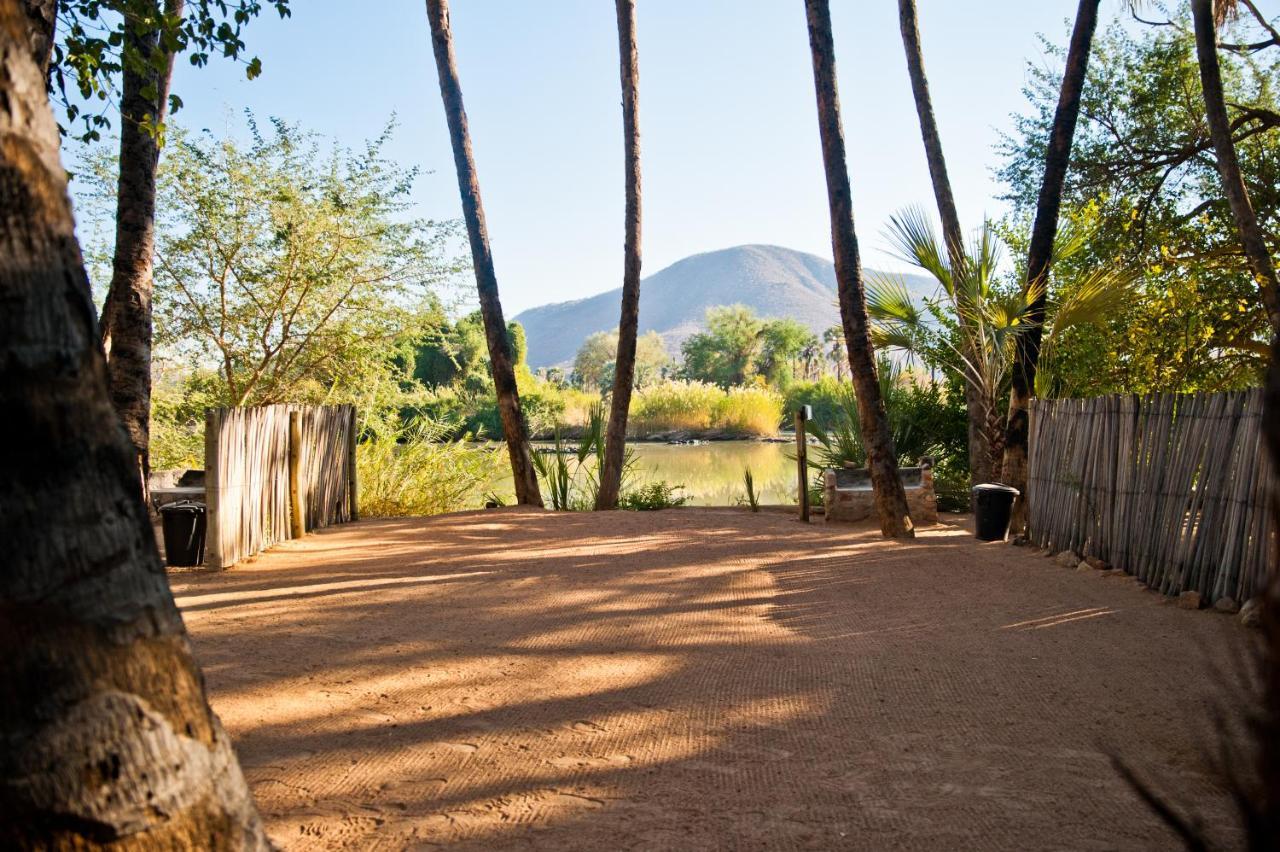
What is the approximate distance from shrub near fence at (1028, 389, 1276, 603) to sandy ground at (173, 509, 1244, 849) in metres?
0.30

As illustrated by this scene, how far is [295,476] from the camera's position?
8875 mm

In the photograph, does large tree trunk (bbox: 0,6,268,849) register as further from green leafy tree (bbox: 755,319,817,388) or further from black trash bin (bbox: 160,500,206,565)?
green leafy tree (bbox: 755,319,817,388)

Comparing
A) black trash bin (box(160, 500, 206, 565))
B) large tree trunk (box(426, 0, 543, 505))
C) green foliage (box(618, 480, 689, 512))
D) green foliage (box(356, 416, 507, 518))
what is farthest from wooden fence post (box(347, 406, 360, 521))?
green foliage (box(618, 480, 689, 512))

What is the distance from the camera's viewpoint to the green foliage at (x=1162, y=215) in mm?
11617

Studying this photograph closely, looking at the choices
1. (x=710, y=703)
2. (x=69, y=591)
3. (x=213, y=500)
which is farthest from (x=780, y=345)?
(x=69, y=591)

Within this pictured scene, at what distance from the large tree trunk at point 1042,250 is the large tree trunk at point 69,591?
8.70 m

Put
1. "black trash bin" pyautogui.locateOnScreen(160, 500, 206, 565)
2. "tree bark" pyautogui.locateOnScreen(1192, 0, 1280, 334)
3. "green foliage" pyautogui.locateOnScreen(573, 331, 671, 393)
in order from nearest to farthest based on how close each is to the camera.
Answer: "black trash bin" pyautogui.locateOnScreen(160, 500, 206, 565) < "tree bark" pyautogui.locateOnScreen(1192, 0, 1280, 334) < "green foliage" pyautogui.locateOnScreen(573, 331, 671, 393)

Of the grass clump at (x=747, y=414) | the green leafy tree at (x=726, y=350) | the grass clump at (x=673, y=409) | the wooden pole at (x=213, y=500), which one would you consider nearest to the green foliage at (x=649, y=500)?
the wooden pole at (x=213, y=500)

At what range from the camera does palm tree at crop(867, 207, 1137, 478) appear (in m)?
9.62

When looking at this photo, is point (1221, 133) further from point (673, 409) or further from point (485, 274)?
point (673, 409)

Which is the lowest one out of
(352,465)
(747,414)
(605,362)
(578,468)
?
(578,468)

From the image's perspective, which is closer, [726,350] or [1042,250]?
[1042,250]

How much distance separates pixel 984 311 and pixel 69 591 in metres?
9.37

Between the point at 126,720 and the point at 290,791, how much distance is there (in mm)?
1427
